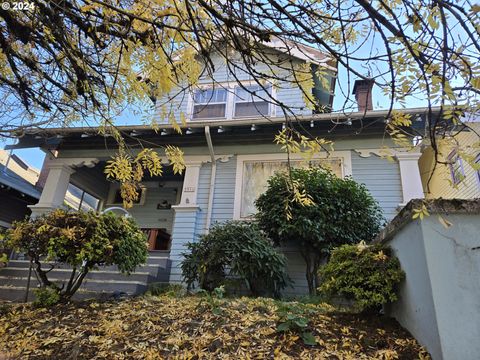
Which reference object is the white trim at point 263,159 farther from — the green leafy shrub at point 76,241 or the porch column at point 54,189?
the porch column at point 54,189

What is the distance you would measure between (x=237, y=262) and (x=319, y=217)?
1.57 meters

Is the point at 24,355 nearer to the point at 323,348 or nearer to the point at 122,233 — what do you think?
the point at 122,233

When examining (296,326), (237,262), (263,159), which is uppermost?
(263,159)

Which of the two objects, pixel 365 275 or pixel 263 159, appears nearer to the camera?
pixel 365 275

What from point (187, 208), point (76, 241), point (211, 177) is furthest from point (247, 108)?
point (76, 241)

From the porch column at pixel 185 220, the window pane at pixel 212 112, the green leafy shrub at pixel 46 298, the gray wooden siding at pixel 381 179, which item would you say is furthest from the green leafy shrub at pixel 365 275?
the window pane at pixel 212 112

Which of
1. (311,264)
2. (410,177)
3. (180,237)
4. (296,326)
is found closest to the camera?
(296,326)

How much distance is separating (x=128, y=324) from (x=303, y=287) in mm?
3666

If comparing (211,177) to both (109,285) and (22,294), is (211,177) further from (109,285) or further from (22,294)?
(22,294)

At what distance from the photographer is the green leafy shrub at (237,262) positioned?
500 centimetres

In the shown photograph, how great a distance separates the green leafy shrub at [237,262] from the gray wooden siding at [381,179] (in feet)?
7.86

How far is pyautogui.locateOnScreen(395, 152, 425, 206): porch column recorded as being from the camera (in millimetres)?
6117

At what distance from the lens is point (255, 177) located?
7.19 meters

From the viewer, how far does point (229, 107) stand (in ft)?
26.8
